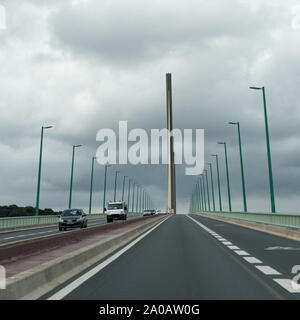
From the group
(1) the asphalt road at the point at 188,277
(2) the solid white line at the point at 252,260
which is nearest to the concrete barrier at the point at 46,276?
(1) the asphalt road at the point at 188,277

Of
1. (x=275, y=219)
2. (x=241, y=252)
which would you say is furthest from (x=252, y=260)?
(x=275, y=219)

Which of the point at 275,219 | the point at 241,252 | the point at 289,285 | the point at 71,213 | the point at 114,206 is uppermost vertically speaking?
the point at 114,206

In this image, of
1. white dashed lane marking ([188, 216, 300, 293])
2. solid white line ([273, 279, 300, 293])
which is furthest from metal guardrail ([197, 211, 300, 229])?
solid white line ([273, 279, 300, 293])

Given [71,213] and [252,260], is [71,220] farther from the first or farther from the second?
[252,260]

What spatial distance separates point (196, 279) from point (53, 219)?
45.9 m

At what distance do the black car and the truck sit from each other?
2491 cm

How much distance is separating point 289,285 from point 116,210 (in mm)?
58018

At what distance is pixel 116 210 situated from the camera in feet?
218

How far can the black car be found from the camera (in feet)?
123

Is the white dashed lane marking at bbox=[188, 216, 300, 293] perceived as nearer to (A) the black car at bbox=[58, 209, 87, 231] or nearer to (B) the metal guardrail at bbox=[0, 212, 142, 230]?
(A) the black car at bbox=[58, 209, 87, 231]

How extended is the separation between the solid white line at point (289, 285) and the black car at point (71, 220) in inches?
1141

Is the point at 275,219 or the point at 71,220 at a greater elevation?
the point at 71,220

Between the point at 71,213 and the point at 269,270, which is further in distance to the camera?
the point at 71,213
